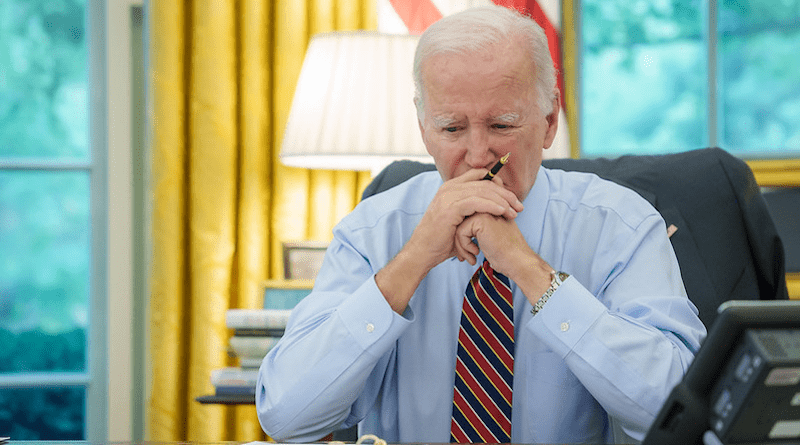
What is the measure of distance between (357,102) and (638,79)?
1546 mm

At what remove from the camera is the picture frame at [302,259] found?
5.98ft

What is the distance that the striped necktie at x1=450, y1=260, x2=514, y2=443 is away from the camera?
98 centimetres

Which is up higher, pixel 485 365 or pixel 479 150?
pixel 479 150

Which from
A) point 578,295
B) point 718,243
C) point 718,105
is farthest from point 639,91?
point 578,295

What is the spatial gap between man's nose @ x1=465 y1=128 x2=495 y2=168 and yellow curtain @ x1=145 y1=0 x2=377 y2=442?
1150 mm

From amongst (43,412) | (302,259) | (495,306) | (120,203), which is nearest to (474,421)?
(495,306)

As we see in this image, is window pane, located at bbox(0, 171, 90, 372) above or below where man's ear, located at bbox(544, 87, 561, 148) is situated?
below

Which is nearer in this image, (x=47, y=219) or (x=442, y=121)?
(x=442, y=121)

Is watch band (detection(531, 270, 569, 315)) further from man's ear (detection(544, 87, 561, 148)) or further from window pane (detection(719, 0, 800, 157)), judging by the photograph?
window pane (detection(719, 0, 800, 157))

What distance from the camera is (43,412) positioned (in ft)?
8.57

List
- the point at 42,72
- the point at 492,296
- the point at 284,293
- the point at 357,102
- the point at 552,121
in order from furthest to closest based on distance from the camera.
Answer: the point at 42,72
the point at 284,293
the point at 357,102
the point at 552,121
the point at 492,296

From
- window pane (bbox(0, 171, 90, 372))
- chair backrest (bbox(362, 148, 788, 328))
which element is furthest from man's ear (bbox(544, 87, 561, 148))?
window pane (bbox(0, 171, 90, 372))

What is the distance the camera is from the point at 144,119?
2.40m

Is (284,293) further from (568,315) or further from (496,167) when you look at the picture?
(568,315)
